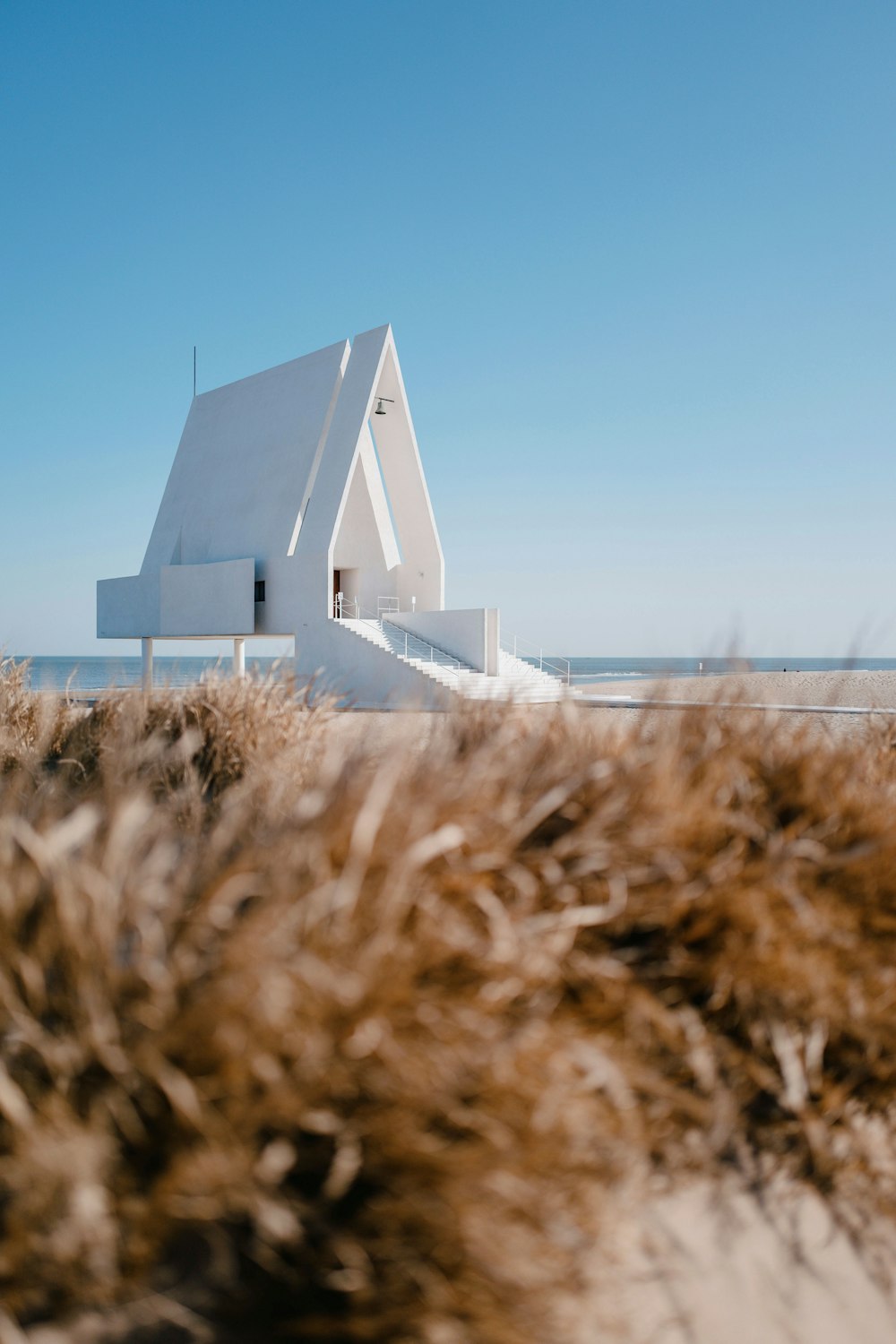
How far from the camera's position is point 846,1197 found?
2146 millimetres

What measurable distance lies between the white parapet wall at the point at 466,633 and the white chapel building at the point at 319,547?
32 mm

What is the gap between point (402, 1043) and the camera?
1.62 meters

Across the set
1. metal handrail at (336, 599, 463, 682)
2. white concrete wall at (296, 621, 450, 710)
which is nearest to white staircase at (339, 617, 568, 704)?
metal handrail at (336, 599, 463, 682)

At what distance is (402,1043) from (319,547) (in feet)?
60.3

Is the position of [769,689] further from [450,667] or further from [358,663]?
[358,663]

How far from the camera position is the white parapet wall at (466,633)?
18.9 m

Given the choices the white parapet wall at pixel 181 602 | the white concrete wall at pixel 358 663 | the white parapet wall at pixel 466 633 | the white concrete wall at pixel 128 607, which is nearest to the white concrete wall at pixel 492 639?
the white parapet wall at pixel 466 633

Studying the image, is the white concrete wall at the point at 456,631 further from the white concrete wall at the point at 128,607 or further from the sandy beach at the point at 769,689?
the white concrete wall at the point at 128,607

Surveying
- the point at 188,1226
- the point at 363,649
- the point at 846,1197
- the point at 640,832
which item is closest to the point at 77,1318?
the point at 188,1226

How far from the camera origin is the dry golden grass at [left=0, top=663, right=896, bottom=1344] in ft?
4.85

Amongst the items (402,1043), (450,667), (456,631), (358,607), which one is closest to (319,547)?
(358,607)

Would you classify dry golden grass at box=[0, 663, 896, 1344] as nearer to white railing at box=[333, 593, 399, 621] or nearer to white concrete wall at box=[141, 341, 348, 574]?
white concrete wall at box=[141, 341, 348, 574]

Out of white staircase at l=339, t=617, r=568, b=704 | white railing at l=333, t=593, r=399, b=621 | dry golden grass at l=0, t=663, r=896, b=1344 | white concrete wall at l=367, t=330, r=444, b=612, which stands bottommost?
dry golden grass at l=0, t=663, r=896, b=1344

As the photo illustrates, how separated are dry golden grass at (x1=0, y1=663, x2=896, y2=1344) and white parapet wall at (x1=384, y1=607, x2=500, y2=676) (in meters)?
16.4
